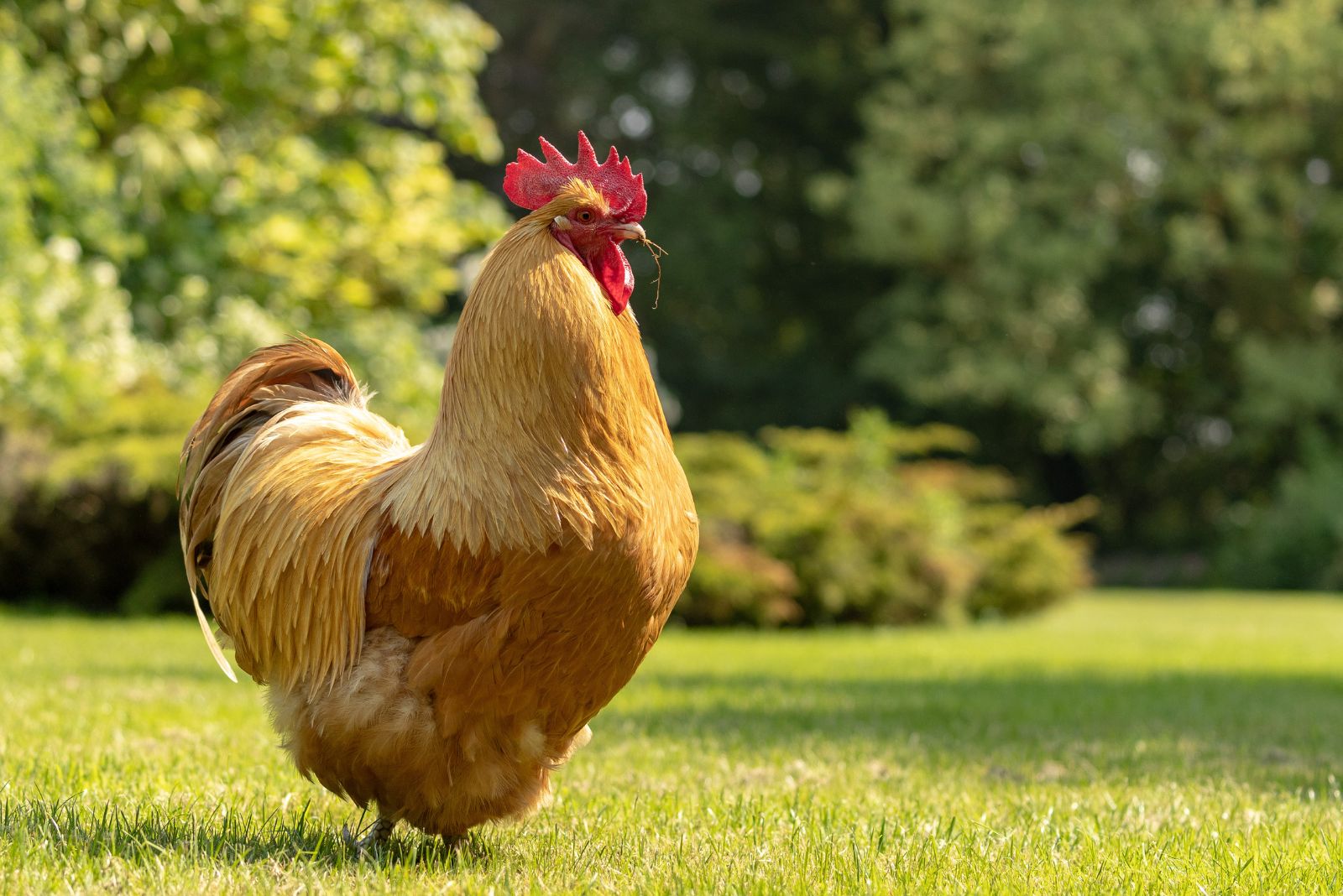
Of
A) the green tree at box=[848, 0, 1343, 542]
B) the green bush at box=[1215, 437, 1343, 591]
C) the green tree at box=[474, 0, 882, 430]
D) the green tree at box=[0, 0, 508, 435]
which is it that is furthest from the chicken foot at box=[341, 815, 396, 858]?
the green tree at box=[474, 0, 882, 430]

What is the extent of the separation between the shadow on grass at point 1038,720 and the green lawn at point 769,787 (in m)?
0.03

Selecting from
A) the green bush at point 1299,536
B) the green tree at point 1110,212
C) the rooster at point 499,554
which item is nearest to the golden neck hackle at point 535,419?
the rooster at point 499,554

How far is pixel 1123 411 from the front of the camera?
25453mm

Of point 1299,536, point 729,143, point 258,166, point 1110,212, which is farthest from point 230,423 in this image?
point 729,143

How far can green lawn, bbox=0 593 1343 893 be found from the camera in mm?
3580

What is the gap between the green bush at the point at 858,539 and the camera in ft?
40.2

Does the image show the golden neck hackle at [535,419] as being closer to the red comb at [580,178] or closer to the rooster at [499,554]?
the rooster at [499,554]

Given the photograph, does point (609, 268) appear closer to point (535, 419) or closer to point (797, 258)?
point (535, 419)

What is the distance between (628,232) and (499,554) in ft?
3.15

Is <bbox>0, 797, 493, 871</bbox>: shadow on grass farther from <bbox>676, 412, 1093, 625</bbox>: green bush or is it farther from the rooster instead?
<bbox>676, 412, 1093, 625</bbox>: green bush

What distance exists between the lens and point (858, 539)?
12.9 metres

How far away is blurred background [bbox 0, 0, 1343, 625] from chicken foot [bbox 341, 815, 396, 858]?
746cm

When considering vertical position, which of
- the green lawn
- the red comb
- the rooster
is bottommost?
the green lawn

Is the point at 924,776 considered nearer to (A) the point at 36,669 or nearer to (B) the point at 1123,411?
(A) the point at 36,669
